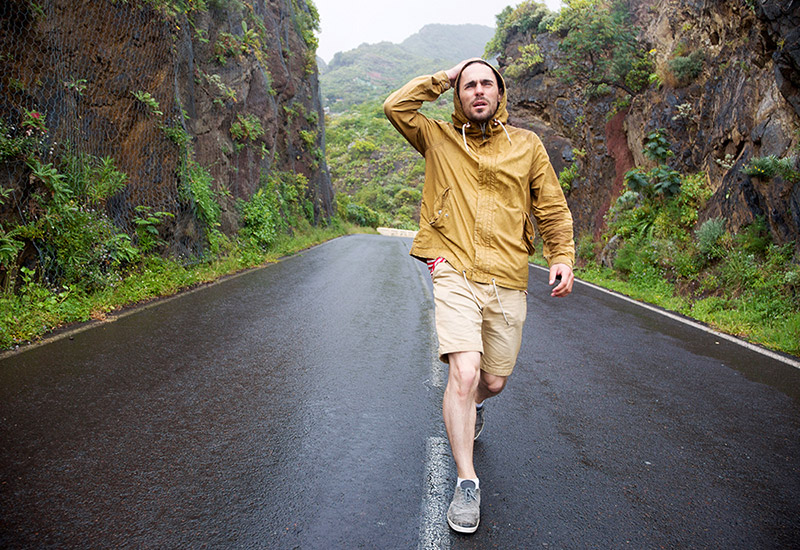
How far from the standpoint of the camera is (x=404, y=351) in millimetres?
5500

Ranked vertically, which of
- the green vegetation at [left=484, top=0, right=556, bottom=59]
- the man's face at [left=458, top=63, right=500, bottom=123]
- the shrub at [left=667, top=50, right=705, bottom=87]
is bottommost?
the man's face at [left=458, top=63, right=500, bottom=123]

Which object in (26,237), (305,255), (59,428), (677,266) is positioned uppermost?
(26,237)

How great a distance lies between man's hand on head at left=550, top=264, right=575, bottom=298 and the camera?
3020 mm

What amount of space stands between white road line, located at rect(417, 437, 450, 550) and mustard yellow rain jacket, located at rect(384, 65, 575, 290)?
45.2 inches

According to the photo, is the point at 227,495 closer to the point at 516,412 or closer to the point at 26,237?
the point at 516,412

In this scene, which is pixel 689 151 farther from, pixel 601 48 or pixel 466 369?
pixel 466 369

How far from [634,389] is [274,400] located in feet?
10.6

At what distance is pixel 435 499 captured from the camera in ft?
8.90

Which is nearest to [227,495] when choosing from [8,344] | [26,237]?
[8,344]

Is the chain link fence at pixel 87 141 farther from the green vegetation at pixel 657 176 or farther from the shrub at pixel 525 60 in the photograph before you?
the shrub at pixel 525 60

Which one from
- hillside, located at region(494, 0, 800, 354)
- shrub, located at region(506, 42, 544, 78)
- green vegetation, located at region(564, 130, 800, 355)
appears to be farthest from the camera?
shrub, located at region(506, 42, 544, 78)

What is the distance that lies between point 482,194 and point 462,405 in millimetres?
1239

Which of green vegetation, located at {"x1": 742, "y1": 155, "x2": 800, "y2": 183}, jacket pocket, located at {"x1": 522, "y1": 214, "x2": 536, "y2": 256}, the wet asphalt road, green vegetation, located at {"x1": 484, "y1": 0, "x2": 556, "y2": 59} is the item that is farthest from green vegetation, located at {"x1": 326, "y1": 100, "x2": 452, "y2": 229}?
jacket pocket, located at {"x1": 522, "y1": 214, "x2": 536, "y2": 256}

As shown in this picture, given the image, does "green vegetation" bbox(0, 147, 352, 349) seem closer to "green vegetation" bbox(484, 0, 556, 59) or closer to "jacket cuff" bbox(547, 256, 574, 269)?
"jacket cuff" bbox(547, 256, 574, 269)
